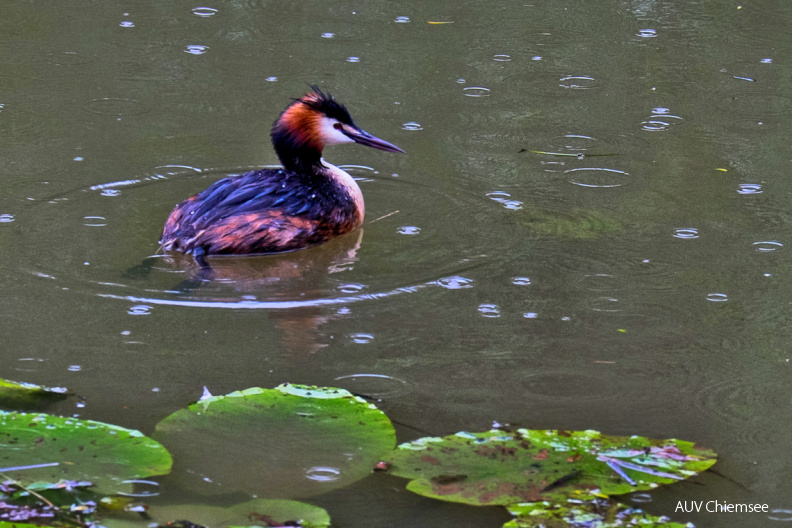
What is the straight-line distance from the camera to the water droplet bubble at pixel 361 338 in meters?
4.43

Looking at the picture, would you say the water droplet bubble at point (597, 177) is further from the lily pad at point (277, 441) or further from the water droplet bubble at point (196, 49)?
the water droplet bubble at point (196, 49)

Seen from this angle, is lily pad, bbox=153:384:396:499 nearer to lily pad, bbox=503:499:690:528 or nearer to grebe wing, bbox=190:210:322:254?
lily pad, bbox=503:499:690:528

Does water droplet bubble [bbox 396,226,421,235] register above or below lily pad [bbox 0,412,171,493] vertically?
below

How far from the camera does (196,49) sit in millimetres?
8453

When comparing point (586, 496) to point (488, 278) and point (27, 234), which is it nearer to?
point (488, 278)

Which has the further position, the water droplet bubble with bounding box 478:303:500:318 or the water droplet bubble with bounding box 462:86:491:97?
the water droplet bubble with bounding box 462:86:491:97

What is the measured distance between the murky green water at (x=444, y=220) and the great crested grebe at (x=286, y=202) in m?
0.13

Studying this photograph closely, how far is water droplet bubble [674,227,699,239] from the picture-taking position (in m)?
5.54

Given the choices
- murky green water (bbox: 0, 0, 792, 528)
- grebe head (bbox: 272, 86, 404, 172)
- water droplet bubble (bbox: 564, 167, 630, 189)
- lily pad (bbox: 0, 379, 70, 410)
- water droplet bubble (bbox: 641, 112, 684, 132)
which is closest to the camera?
lily pad (bbox: 0, 379, 70, 410)

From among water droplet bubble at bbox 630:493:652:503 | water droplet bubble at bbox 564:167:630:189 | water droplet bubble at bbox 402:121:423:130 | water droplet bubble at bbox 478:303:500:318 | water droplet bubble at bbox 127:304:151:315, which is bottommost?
water droplet bubble at bbox 127:304:151:315

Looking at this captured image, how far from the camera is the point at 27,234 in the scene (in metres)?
5.42

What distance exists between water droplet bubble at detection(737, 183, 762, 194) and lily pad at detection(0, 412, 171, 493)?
13.4ft

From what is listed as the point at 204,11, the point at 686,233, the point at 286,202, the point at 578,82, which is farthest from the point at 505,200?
the point at 204,11

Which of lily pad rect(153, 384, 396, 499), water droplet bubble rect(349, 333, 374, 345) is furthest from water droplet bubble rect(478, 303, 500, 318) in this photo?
lily pad rect(153, 384, 396, 499)
